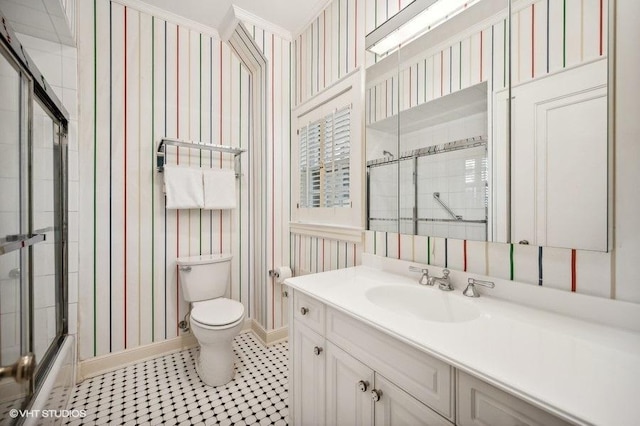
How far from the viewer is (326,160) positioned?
1.94m

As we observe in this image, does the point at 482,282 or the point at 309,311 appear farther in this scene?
the point at 309,311

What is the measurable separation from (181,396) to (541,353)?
179 centimetres

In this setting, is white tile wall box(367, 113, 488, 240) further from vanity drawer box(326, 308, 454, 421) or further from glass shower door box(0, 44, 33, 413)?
glass shower door box(0, 44, 33, 413)

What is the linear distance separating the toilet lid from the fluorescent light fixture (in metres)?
1.80

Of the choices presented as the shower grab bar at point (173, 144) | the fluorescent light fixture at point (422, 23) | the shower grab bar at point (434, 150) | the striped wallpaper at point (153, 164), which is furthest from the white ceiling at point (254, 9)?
the shower grab bar at point (434, 150)

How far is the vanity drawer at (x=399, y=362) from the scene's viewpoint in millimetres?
690

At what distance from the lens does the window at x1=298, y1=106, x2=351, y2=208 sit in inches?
70.4

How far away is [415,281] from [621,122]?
885 mm

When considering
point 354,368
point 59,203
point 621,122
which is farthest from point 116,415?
point 621,122

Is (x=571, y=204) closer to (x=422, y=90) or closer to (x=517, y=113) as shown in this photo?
(x=517, y=113)

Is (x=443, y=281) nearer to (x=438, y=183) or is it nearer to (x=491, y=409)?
(x=438, y=183)

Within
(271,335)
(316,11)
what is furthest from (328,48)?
(271,335)

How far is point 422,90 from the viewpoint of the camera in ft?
4.36

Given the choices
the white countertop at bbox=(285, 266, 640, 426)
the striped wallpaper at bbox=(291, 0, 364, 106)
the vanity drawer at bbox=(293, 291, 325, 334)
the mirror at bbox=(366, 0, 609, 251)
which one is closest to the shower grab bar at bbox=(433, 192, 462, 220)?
the mirror at bbox=(366, 0, 609, 251)
